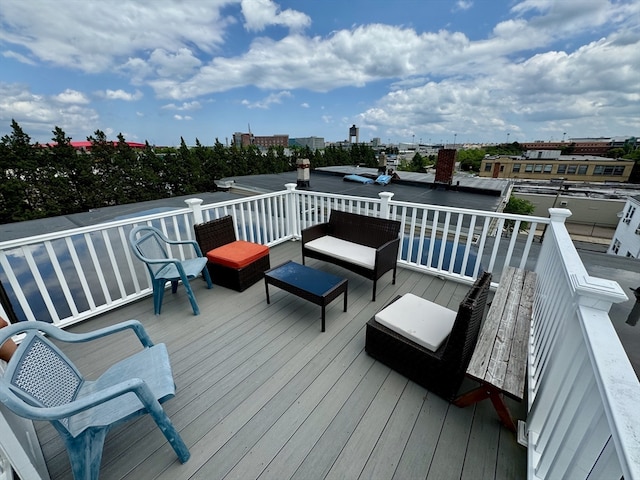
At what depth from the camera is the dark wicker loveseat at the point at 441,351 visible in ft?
5.29

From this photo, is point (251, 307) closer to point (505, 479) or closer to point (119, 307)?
point (119, 307)

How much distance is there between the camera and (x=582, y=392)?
1018mm

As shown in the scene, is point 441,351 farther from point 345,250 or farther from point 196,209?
point 196,209

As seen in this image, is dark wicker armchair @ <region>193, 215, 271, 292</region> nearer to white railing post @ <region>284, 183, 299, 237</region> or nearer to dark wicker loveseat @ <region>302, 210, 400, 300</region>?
dark wicker loveseat @ <region>302, 210, 400, 300</region>

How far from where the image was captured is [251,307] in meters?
2.98

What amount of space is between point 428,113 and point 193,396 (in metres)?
18.4

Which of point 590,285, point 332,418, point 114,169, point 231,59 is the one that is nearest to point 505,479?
point 332,418

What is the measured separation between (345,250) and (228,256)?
4.95 ft

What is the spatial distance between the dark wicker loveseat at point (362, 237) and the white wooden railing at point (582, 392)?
152 centimetres

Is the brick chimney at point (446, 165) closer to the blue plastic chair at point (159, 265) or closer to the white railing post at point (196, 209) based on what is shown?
the white railing post at point (196, 209)

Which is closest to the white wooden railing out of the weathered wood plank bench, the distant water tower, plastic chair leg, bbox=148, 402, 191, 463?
the weathered wood plank bench

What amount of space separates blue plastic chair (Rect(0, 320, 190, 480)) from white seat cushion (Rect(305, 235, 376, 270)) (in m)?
2.14

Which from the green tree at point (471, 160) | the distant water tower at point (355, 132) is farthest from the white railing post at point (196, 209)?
the green tree at point (471, 160)

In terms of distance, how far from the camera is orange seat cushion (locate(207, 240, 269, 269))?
3178mm
